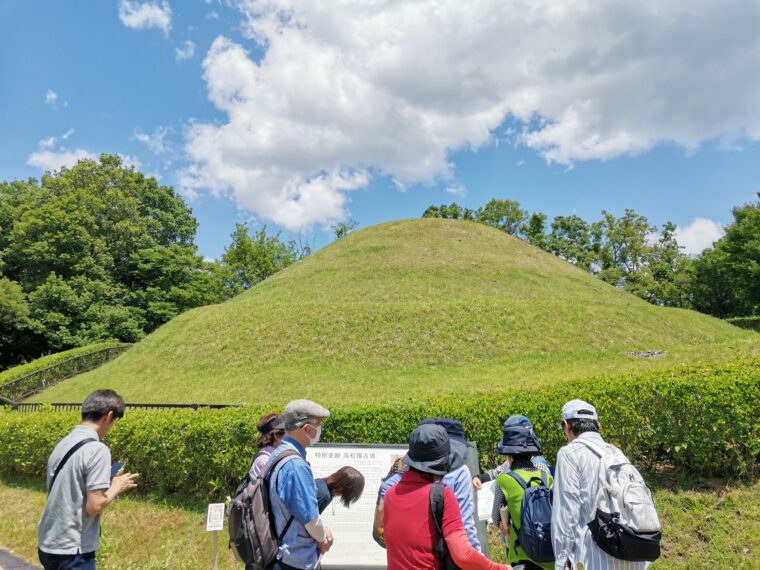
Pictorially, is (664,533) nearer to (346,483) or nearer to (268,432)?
(346,483)

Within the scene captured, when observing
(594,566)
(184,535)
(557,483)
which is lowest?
(184,535)

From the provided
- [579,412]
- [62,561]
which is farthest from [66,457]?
[579,412]

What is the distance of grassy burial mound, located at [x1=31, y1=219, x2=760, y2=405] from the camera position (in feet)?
53.9

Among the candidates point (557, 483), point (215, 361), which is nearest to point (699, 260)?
point (215, 361)

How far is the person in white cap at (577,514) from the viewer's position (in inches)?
105

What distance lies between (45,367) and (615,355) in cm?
2847

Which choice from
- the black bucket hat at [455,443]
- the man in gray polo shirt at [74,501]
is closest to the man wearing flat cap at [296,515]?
the black bucket hat at [455,443]

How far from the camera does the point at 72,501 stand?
309 cm

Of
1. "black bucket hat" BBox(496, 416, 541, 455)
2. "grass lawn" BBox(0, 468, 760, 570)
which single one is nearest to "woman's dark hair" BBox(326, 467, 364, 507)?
"black bucket hat" BBox(496, 416, 541, 455)

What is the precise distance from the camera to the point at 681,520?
17.3 ft

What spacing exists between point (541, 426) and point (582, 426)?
3.52 meters

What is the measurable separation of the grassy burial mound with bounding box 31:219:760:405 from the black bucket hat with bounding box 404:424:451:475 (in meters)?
10.6

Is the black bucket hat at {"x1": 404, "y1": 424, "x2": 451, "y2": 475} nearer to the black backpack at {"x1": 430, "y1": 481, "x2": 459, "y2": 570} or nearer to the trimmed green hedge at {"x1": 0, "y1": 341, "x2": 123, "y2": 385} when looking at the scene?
the black backpack at {"x1": 430, "y1": 481, "x2": 459, "y2": 570}

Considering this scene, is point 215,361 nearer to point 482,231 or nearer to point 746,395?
point 746,395
